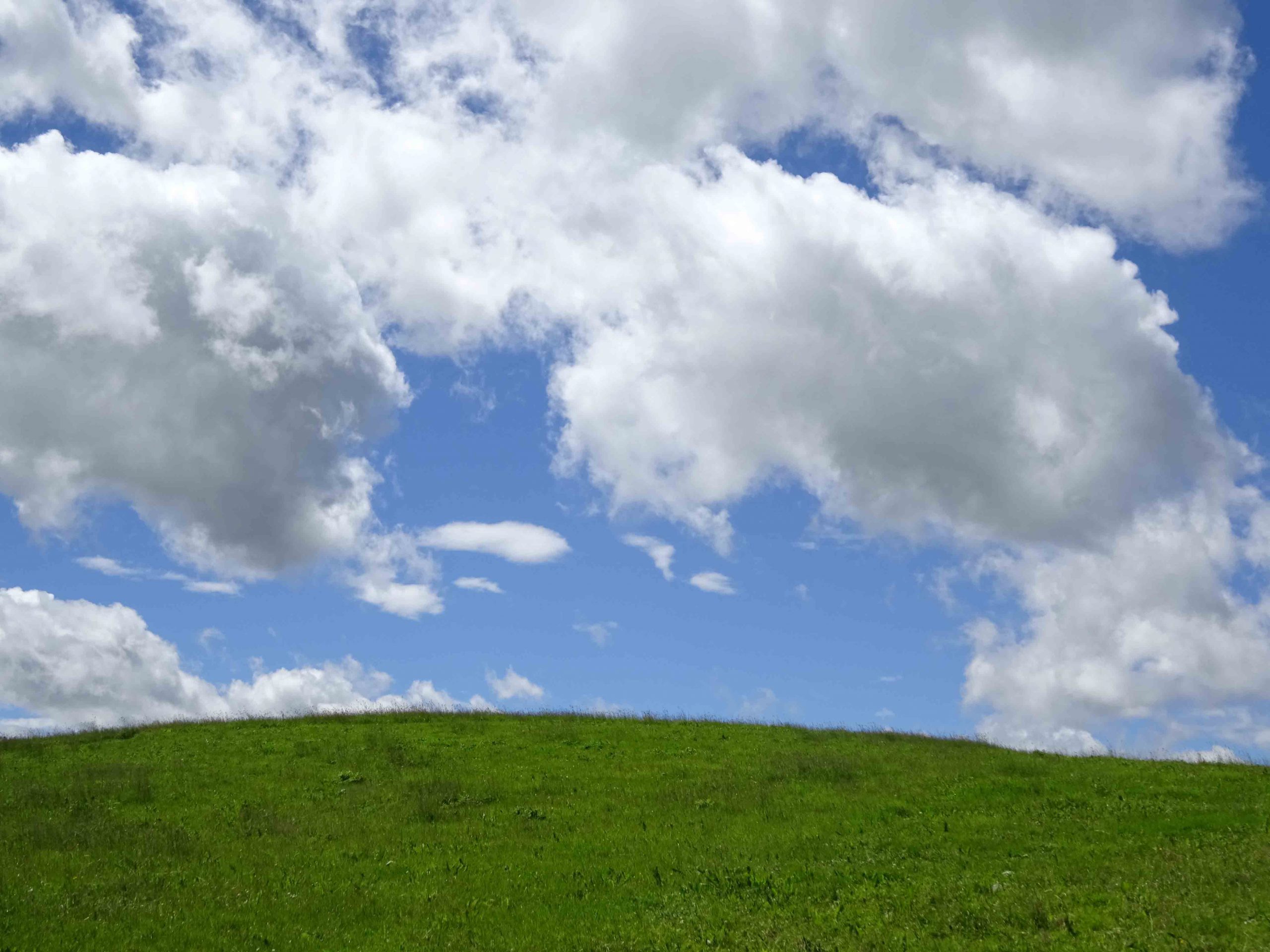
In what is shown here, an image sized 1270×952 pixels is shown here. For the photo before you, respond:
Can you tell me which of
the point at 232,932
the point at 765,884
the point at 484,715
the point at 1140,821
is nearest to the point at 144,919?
the point at 232,932

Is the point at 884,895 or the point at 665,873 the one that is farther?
the point at 665,873

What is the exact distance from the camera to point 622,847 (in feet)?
92.5

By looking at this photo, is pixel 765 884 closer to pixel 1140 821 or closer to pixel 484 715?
pixel 1140 821

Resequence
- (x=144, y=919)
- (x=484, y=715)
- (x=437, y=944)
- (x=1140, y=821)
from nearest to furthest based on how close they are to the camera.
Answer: (x=437, y=944) → (x=144, y=919) → (x=1140, y=821) → (x=484, y=715)

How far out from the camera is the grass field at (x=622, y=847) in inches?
818

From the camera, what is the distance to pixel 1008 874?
23453 mm

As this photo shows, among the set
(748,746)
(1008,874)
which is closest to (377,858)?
(1008,874)

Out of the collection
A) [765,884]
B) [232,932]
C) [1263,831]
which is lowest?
[232,932]

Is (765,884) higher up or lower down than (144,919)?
higher up

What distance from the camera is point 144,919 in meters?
22.4

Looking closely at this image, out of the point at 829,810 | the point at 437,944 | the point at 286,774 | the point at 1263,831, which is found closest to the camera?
the point at 437,944

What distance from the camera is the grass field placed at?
20781 millimetres

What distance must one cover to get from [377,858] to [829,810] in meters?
14.0

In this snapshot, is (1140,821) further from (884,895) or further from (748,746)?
(748,746)
